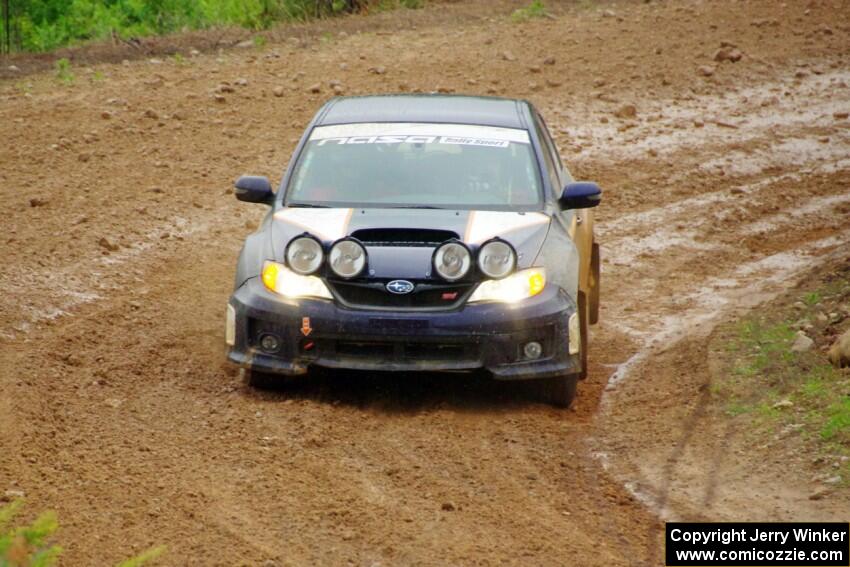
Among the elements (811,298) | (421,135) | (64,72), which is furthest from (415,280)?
(64,72)

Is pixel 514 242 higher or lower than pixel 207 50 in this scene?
higher

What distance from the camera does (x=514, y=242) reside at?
25.6 feet

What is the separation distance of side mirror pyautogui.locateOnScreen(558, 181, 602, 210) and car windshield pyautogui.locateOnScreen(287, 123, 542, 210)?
15cm

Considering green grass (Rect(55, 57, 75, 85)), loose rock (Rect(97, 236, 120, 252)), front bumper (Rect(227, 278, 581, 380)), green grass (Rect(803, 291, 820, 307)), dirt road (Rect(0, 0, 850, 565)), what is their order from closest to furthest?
dirt road (Rect(0, 0, 850, 565)) → front bumper (Rect(227, 278, 581, 380)) → green grass (Rect(803, 291, 820, 307)) → loose rock (Rect(97, 236, 120, 252)) → green grass (Rect(55, 57, 75, 85))

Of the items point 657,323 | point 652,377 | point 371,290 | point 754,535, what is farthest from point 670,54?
point 754,535

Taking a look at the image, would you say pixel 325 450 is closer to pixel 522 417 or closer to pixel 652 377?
pixel 522 417

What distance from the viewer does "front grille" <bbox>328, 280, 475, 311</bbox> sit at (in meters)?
7.55

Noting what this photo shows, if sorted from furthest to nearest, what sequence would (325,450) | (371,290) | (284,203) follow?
(284,203) → (371,290) → (325,450)

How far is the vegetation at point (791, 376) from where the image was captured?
23.3 ft

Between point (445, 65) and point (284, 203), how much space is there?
9721mm

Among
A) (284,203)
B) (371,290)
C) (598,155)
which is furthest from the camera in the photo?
(598,155)

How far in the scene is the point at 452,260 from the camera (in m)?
7.54

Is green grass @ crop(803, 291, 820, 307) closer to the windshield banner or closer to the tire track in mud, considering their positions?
the tire track in mud

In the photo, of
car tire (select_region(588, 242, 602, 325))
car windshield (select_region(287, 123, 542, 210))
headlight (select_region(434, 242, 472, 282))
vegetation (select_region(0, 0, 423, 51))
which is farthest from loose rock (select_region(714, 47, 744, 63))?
headlight (select_region(434, 242, 472, 282))
